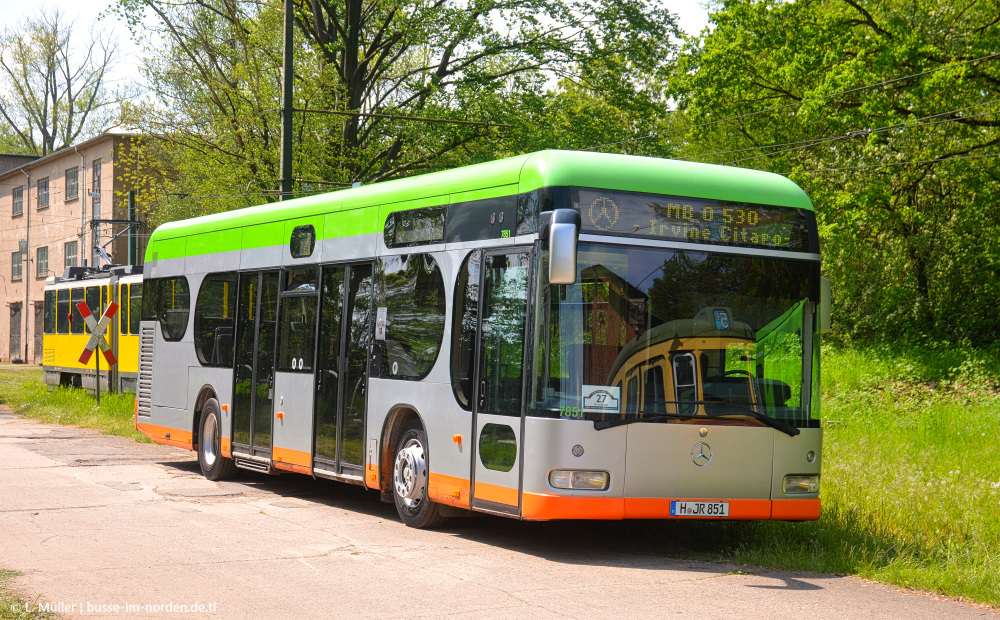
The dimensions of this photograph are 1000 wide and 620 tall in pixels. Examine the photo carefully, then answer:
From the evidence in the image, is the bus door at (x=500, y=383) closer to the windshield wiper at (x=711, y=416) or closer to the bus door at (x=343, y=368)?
the windshield wiper at (x=711, y=416)

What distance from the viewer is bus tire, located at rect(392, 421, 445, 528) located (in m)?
10.3

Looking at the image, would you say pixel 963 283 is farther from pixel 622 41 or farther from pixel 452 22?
pixel 452 22

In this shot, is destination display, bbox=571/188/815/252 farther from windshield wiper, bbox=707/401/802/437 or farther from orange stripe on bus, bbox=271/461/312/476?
orange stripe on bus, bbox=271/461/312/476

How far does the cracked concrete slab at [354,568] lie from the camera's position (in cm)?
708

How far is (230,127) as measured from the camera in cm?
2900

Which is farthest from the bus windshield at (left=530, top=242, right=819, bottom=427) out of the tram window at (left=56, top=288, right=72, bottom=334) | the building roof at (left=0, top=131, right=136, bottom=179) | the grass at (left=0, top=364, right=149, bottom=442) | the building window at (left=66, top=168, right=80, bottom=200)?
the building window at (left=66, top=168, right=80, bottom=200)

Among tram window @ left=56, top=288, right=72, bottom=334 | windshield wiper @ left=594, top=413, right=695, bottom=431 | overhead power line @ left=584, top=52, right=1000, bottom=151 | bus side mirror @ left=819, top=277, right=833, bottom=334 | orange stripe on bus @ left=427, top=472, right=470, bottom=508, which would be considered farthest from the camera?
tram window @ left=56, top=288, right=72, bottom=334

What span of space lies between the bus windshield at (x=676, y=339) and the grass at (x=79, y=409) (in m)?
12.7

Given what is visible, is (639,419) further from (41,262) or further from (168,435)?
(41,262)

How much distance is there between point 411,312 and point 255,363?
12.0 feet

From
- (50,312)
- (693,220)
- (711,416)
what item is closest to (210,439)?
(711,416)

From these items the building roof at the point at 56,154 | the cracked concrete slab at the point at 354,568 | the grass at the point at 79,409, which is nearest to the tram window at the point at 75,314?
the grass at the point at 79,409

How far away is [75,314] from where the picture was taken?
32906mm

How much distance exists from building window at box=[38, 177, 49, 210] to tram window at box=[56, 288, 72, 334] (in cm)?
2876
